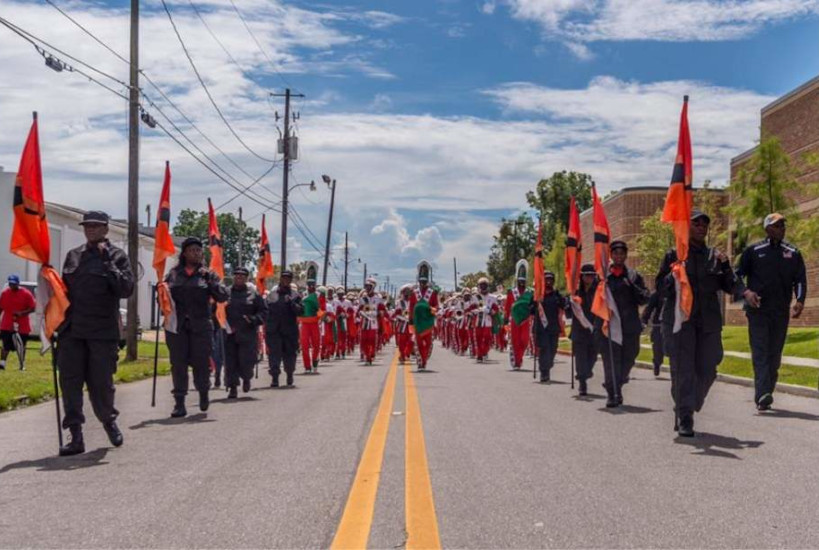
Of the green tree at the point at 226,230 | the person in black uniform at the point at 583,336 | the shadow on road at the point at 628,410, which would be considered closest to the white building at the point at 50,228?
the person in black uniform at the point at 583,336

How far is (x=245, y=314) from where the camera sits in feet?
49.9

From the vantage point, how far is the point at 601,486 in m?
6.80

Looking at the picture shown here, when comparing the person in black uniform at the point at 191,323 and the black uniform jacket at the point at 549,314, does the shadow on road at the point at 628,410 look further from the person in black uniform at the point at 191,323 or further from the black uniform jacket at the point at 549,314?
the black uniform jacket at the point at 549,314

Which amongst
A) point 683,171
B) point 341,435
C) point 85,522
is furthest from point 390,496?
point 683,171

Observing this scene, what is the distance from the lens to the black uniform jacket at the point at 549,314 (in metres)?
18.5

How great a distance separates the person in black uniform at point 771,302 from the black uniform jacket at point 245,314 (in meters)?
6.76

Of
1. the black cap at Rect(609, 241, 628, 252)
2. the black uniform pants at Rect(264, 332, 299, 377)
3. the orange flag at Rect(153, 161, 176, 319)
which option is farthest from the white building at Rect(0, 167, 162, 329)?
the black cap at Rect(609, 241, 628, 252)

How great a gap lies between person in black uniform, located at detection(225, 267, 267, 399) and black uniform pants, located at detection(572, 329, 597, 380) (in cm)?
449

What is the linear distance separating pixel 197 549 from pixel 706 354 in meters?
5.81

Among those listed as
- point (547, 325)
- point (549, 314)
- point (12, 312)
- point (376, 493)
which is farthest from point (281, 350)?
point (376, 493)

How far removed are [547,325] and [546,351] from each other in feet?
2.26

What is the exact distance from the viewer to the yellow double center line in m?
5.40

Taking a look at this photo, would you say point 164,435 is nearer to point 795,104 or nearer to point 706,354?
point 706,354

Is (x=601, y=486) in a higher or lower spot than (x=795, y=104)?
lower
